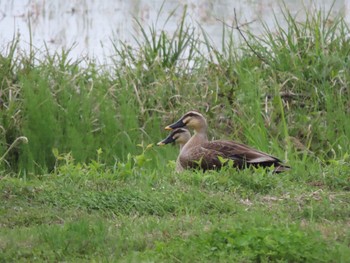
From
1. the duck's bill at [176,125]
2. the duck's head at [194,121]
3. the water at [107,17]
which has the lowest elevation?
the duck's bill at [176,125]

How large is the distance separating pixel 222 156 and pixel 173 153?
64.9 inches

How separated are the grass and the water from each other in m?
2.29

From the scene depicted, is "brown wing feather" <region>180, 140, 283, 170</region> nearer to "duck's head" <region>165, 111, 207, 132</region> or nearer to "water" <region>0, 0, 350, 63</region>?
"duck's head" <region>165, 111, 207, 132</region>

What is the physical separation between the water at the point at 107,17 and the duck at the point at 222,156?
4917mm

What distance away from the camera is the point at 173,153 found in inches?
388

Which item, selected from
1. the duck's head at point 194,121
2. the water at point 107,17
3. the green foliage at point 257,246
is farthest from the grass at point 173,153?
the water at point 107,17

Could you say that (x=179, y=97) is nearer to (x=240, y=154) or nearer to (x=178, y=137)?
(x=178, y=137)

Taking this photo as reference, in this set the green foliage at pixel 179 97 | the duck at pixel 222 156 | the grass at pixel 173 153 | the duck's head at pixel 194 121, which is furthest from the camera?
the green foliage at pixel 179 97

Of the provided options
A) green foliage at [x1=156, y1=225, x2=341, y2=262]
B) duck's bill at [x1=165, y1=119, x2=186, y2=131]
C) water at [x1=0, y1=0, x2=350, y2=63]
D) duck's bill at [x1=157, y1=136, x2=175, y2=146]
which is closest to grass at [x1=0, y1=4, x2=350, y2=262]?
green foliage at [x1=156, y1=225, x2=341, y2=262]

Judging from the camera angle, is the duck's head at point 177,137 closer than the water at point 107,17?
Yes

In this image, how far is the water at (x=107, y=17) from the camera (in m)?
14.3

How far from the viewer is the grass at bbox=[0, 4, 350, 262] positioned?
5.61 meters

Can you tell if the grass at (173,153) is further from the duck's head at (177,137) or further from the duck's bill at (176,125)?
the duck's bill at (176,125)

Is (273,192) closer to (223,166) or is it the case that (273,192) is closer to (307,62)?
(223,166)
